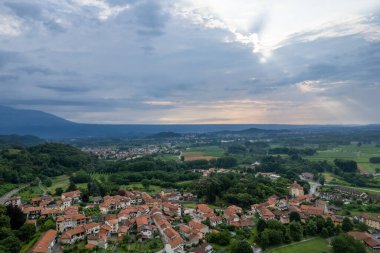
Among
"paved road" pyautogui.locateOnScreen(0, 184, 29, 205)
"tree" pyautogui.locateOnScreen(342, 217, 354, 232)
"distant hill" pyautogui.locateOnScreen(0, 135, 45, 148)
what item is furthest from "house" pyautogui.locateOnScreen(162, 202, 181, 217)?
"distant hill" pyautogui.locateOnScreen(0, 135, 45, 148)

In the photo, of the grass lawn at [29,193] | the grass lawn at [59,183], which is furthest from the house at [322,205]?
the grass lawn at [29,193]

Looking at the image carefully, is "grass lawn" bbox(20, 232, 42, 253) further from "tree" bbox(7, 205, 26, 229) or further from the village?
"tree" bbox(7, 205, 26, 229)

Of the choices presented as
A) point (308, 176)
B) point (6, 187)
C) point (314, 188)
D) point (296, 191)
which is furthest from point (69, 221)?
point (308, 176)

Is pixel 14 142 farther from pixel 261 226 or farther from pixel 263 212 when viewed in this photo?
pixel 261 226

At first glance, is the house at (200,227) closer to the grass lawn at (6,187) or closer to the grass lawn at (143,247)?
the grass lawn at (143,247)

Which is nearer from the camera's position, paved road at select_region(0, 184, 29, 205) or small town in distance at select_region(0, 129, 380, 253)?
small town in distance at select_region(0, 129, 380, 253)

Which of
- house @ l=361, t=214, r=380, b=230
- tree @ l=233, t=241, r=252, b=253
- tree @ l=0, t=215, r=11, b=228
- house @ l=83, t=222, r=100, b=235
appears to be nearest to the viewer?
tree @ l=233, t=241, r=252, b=253
